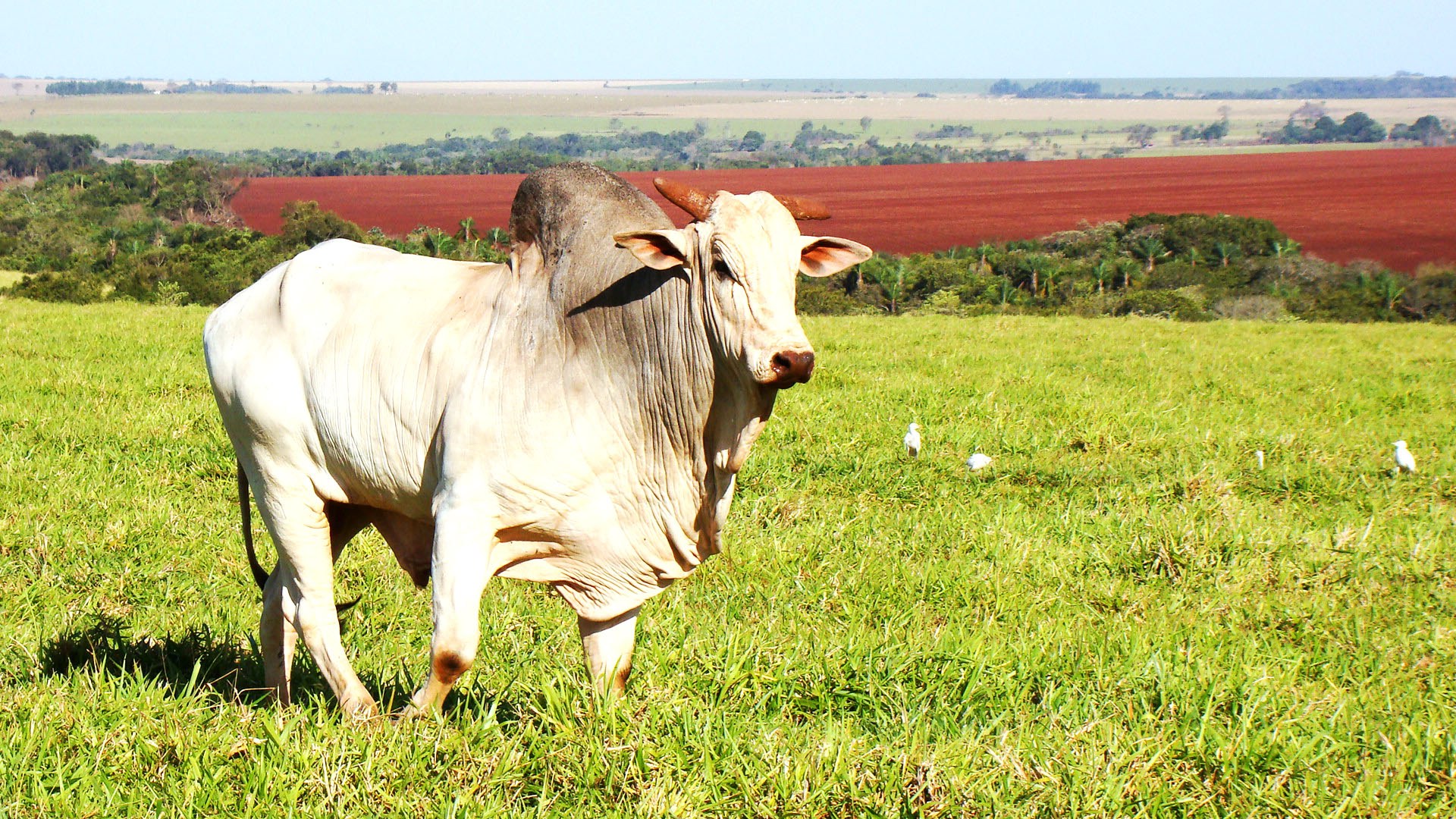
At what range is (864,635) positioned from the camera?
4465 mm

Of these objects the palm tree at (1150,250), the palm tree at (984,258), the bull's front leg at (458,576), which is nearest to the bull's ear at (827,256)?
the bull's front leg at (458,576)

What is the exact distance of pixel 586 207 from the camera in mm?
3408

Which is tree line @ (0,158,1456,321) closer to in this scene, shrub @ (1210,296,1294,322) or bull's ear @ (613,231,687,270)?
shrub @ (1210,296,1294,322)

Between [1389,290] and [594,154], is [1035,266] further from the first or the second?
[594,154]

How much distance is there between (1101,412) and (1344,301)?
22.9 meters

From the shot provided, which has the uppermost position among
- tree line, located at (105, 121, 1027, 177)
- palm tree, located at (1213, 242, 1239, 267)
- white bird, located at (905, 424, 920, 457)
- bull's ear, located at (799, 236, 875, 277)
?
bull's ear, located at (799, 236, 875, 277)

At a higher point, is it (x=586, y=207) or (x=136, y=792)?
(x=586, y=207)

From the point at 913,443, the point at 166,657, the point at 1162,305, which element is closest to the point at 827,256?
the point at 166,657

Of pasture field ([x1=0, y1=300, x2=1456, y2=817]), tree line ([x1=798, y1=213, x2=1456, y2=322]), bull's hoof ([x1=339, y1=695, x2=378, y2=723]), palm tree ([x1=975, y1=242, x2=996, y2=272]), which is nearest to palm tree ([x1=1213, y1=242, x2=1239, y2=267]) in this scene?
tree line ([x1=798, y1=213, x2=1456, y2=322])

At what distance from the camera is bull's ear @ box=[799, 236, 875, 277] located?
3070 mm

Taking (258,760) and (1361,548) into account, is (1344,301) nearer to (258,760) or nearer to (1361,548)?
(1361,548)

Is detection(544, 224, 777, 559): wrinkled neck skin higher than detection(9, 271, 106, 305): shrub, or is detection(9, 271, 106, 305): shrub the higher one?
detection(544, 224, 777, 559): wrinkled neck skin

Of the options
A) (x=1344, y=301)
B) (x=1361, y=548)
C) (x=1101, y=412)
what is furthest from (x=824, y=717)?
(x=1344, y=301)

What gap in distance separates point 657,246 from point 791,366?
0.47 meters
